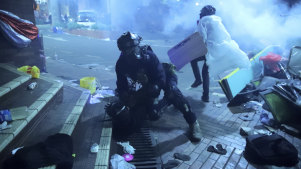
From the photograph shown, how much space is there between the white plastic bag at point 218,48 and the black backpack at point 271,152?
8.43ft

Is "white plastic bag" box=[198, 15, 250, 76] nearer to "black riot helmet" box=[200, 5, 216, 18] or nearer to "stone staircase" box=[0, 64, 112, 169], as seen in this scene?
"black riot helmet" box=[200, 5, 216, 18]

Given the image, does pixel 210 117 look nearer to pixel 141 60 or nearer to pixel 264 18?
pixel 141 60

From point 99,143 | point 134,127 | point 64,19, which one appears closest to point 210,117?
point 134,127

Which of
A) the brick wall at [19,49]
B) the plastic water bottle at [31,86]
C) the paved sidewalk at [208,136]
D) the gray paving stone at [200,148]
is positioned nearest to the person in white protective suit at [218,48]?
the paved sidewalk at [208,136]

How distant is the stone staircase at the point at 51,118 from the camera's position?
3131 mm

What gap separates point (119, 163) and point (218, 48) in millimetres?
4056

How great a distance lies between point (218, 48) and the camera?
5.73 metres

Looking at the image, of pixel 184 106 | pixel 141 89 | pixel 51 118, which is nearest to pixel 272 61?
pixel 184 106

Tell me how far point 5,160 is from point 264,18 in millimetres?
11368

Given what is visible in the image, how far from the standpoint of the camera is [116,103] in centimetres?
424

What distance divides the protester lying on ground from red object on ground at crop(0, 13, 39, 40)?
3.79 m

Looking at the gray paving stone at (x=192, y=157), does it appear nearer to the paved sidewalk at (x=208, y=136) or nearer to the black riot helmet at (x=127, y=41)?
the paved sidewalk at (x=208, y=136)

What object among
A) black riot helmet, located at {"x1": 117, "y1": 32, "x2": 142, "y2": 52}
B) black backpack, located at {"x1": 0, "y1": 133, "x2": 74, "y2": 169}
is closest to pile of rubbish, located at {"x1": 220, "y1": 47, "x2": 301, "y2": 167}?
black riot helmet, located at {"x1": 117, "y1": 32, "x2": 142, "y2": 52}

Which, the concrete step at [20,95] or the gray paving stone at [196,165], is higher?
the concrete step at [20,95]
